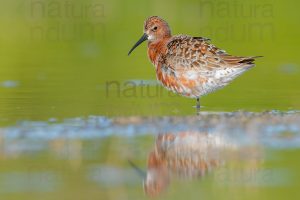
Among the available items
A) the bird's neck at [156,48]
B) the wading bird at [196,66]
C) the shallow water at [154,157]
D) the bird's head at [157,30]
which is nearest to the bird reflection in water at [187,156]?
the shallow water at [154,157]

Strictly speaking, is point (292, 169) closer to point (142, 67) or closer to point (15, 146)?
point (15, 146)

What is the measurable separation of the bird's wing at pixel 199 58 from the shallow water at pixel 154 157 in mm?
967

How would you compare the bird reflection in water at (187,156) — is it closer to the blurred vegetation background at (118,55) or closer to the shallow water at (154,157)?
the shallow water at (154,157)

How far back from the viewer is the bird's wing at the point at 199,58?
1198 centimetres

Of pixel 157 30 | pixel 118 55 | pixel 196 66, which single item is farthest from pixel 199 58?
pixel 118 55

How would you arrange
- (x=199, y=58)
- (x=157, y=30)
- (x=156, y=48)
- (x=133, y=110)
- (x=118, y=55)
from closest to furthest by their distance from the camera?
(x=199, y=58), (x=133, y=110), (x=156, y=48), (x=157, y=30), (x=118, y=55)

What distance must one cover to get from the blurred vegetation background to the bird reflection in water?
2279mm

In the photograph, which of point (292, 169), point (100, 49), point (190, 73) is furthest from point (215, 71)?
point (100, 49)

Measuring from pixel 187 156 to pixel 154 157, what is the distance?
1.27 feet

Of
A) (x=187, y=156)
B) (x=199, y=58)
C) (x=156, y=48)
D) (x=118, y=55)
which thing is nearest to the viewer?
(x=187, y=156)

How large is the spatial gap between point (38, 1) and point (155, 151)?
14.8 m

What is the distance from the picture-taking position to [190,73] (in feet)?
40.0

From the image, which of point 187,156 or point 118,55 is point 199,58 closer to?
point 187,156

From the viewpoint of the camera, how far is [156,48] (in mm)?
13188
